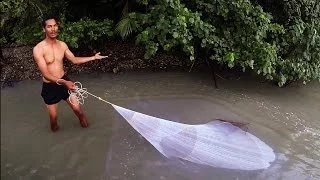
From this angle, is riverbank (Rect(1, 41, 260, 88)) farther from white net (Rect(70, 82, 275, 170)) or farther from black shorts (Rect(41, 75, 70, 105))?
white net (Rect(70, 82, 275, 170))

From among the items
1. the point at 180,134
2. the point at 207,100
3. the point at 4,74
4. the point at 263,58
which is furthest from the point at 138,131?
the point at 4,74

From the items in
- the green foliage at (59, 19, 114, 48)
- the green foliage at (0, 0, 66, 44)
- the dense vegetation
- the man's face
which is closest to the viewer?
the man's face

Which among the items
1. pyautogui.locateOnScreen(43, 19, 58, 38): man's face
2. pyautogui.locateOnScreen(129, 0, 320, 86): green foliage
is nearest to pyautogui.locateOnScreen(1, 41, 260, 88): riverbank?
pyautogui.locateOnScreen(129, 0, 320, 86): green foliage

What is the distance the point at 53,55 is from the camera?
17.7ft

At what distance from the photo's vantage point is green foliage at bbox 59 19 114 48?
739 cm

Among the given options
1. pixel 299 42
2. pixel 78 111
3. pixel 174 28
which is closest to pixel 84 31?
pixel 174 28

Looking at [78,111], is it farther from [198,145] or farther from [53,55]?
[198,145]

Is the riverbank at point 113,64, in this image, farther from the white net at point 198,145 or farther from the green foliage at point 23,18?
the white net at point 198,145

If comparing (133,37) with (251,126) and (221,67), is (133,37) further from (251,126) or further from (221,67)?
(251,126)

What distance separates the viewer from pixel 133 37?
8.66 m

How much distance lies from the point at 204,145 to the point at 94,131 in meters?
1.65

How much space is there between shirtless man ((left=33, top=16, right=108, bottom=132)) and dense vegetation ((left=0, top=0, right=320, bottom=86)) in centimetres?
167

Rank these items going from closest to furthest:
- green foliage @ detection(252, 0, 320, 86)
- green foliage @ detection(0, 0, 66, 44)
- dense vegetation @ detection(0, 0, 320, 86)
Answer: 1. dense vegetation @ detection(0, 0, 320, 86)
2. green foliage @ detection(252, 0, 320, 86)
3. green foliage @ detection(0, 0, 66, 44)

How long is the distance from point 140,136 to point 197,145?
99 centimetres
